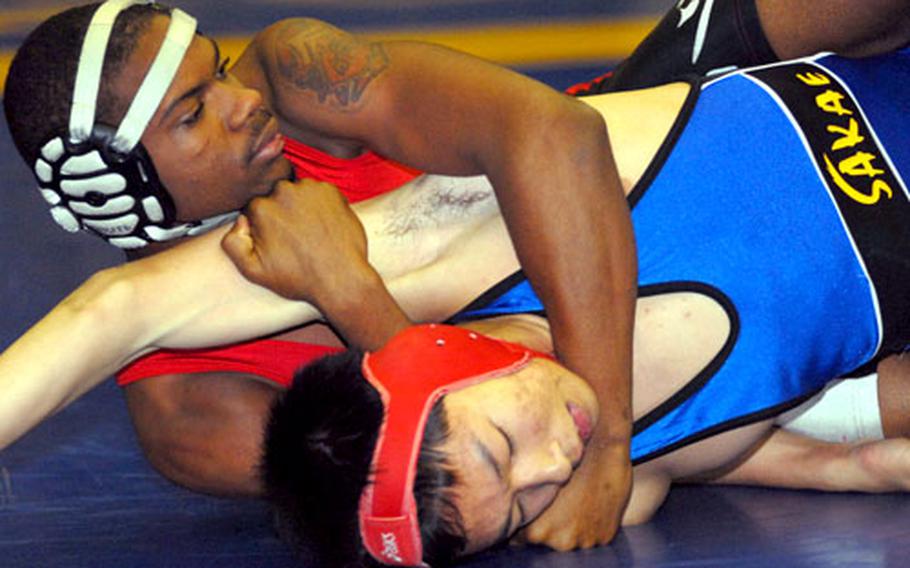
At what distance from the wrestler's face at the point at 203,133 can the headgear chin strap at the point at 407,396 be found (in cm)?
50

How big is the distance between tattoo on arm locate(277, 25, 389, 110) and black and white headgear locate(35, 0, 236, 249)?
0.62 ft

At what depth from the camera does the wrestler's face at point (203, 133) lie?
2.63 meters

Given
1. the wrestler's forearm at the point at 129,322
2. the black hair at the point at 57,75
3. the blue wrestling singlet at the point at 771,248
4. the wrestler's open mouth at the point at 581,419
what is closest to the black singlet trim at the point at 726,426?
the blue wrestling singlet at the point at 771,248

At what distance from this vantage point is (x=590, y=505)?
7.98 ft

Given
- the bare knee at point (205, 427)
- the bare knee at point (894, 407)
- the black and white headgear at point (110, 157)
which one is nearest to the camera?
the black and white headgear at point (110, 157)

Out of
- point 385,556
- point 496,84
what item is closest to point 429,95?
point 496,84

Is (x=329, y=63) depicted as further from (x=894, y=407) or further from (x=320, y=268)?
(x=894, y=407)

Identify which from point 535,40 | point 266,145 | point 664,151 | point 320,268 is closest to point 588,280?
point 664,151

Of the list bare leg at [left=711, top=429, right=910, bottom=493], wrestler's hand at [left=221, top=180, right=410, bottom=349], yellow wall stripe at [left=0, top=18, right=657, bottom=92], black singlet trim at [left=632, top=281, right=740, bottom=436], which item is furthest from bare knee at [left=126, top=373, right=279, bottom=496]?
yellow wall stripe at [left=0, top=18, right=657, bottom=92]

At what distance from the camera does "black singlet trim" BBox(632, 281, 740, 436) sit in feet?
Answer: 8.16

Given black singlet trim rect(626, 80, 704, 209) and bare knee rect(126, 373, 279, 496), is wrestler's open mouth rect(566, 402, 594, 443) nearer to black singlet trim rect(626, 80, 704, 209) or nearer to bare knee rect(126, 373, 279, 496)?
black singlet trim rect(626, 80, 704, 209)

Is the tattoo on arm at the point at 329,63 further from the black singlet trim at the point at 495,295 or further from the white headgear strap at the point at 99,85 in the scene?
the black singlet trim at the point at 495,295

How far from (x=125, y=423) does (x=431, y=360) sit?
4.22 feet

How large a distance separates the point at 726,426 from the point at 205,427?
0.90 meters
